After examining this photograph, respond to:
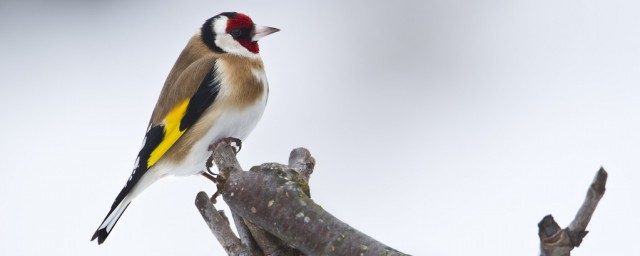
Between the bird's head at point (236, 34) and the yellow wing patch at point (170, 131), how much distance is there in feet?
0.84

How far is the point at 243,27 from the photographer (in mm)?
2701

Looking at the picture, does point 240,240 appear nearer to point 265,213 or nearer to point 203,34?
point 265,213

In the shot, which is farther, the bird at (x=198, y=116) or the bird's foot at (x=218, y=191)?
the bird at (x=198, y=116)

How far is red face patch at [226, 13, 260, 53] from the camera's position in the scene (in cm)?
268

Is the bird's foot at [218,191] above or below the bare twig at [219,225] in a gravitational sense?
above

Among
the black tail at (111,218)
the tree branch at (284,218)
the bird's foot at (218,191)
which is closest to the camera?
the tree branch at (284,218)

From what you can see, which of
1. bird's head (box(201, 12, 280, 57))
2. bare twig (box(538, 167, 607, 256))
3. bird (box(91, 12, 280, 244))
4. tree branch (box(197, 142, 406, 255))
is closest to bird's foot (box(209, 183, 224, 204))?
tree branch (box(197, 142, 406, 255))

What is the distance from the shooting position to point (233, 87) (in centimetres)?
252

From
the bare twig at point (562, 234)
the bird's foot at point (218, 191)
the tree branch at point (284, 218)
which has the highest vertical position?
the bird's foot at point (218, 191)

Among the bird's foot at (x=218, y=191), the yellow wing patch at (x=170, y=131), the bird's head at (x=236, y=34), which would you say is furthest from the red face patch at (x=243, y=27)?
the bird's foot at (x=218, y=191)

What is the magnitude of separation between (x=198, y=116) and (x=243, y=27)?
1.20 ft

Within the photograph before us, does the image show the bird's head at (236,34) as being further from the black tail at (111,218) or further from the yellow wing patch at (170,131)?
the black tail at (111,218)

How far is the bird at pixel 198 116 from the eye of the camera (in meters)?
2.50

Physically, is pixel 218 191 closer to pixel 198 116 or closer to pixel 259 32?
pixel 198 116
